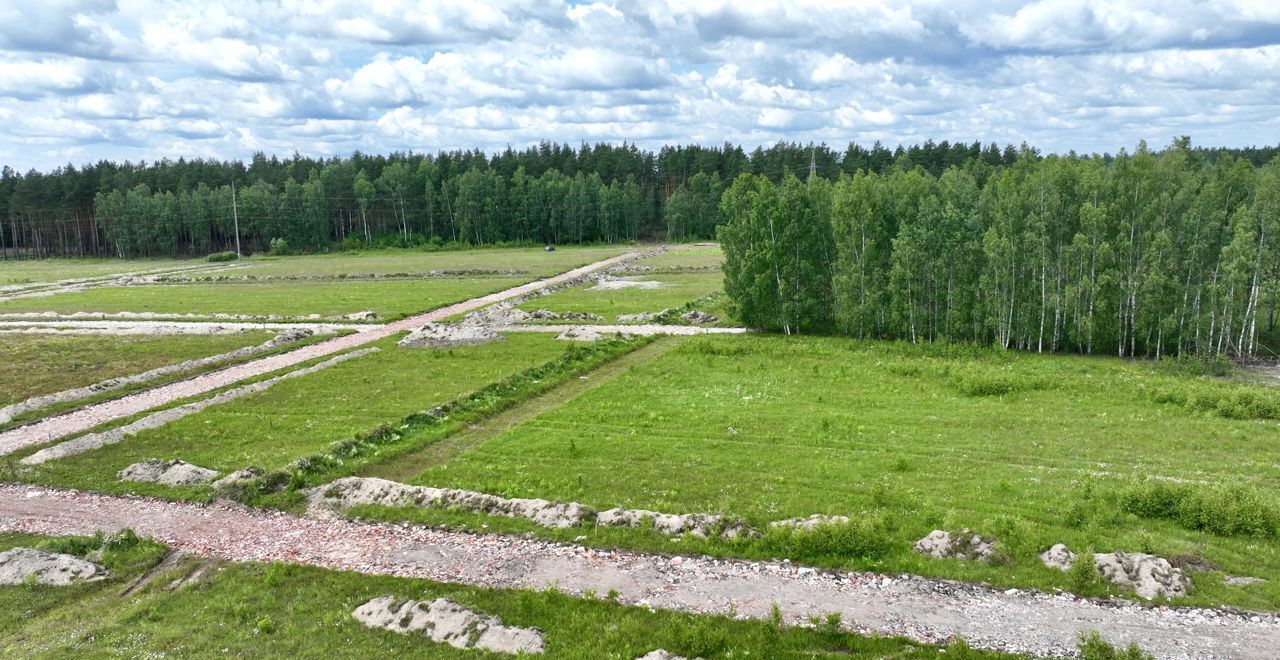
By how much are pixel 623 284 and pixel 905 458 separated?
224 feet

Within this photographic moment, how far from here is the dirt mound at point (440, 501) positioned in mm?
25250

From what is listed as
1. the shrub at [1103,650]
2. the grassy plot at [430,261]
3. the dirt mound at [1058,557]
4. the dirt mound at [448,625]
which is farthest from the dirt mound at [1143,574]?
the grassy plot at [430,261]

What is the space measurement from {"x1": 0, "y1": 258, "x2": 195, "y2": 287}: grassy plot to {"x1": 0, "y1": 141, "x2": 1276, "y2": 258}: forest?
7047 millimetres

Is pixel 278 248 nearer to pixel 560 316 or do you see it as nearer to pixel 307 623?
pixel 560 316

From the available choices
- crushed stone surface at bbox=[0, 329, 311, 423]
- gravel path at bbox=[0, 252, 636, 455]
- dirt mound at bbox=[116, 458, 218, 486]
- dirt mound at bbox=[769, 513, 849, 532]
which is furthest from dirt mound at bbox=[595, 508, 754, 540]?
crushed stone surface at bbox=[0, 329, 311, 423]

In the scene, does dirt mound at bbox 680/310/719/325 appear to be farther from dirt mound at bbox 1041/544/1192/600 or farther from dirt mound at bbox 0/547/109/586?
dirt mound at bbox 0/547/109/586

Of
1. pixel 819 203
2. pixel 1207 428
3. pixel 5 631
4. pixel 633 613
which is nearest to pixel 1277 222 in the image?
pixel 1207 428

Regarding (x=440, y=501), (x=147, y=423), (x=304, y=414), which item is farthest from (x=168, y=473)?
(x=440, y=501)

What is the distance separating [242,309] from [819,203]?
185ft

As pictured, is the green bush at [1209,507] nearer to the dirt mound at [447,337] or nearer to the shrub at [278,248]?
the dirt mound at [447,337]

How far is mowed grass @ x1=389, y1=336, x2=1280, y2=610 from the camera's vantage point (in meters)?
22.5

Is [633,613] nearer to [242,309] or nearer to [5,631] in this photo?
[5,631]

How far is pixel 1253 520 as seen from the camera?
22.9 metres

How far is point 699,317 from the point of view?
67.9m
